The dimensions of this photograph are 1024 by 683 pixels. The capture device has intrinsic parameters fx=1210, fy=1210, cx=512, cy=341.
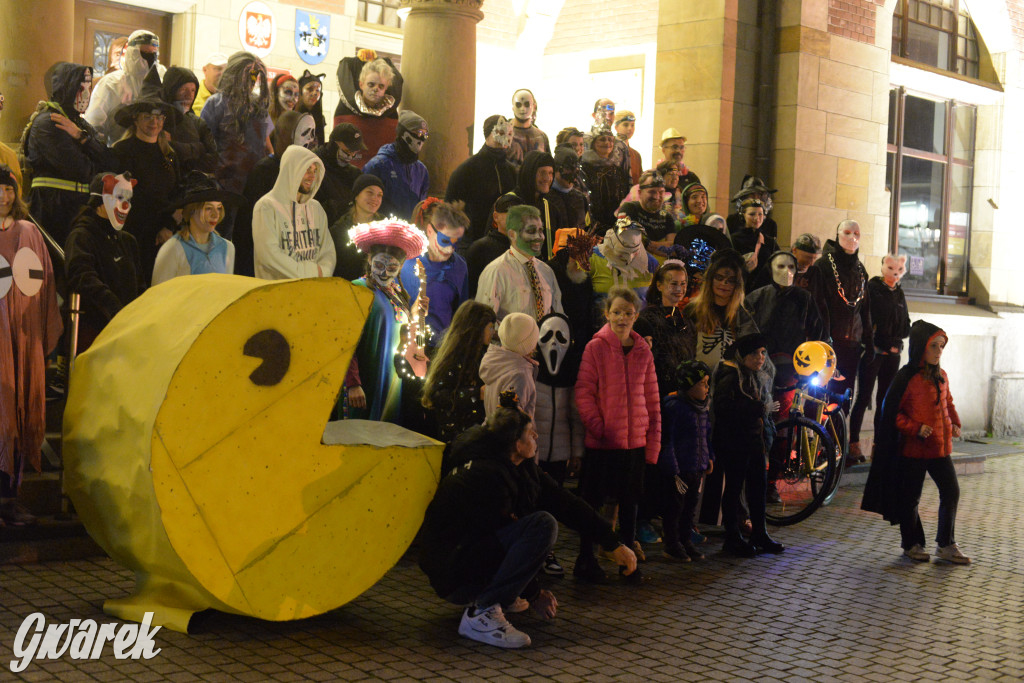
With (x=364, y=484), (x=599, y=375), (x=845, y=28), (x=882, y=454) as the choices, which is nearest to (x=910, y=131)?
(x=845, y=28)

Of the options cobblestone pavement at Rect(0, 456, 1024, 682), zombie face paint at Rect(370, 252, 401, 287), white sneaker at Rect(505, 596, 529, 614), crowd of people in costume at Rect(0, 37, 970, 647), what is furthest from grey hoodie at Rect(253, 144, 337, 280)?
white sneaker at Rect(505, 596, 529, 614)

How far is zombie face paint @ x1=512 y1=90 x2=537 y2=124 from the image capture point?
10.5 m

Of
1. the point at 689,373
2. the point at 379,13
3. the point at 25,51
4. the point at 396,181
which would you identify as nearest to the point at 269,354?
the point at 689,373

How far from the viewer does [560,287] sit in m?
8.45

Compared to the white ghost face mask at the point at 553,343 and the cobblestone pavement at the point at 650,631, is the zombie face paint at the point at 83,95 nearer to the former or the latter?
the cobblestone pavement at the point at 650,631

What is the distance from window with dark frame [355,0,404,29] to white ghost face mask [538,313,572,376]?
1323cm

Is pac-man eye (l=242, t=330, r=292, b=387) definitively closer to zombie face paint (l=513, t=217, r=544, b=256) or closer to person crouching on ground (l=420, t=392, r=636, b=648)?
person crouching on ground (l=420, t=392, r=636, b=648)

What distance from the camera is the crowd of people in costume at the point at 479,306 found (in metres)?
6.31

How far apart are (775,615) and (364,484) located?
7.76 ft

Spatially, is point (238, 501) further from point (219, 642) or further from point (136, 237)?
point (136, 237)

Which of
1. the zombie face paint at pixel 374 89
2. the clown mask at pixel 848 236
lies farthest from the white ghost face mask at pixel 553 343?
the clown mask at pixel 848 236

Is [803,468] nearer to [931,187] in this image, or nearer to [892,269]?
[892,269]

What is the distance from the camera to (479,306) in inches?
273

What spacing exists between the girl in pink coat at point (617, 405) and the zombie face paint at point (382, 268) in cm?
128
